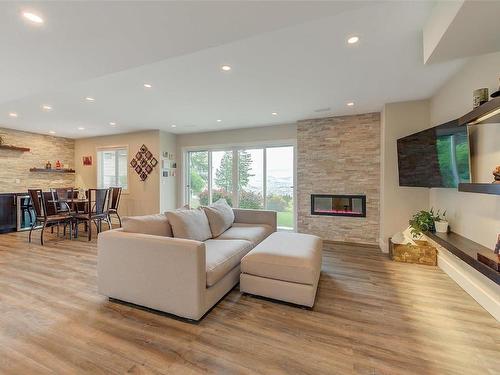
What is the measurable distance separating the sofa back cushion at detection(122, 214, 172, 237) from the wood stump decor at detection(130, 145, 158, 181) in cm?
372

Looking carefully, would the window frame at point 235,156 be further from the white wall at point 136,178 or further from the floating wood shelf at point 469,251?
the floating wood shelf at point 469,251

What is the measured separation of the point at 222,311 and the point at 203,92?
112 inches

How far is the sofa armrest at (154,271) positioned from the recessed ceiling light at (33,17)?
1.72 meters

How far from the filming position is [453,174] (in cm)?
258

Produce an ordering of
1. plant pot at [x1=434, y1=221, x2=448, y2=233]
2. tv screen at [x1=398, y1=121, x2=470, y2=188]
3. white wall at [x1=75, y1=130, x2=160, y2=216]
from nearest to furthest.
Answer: tv screen at [x1=398, y1=121, x2=470, y2=188]
plant pot at [x1=434, y1=221, x2=448, y2=233]
white wall at [x1=75, y1=130, x2=160, y2=216]

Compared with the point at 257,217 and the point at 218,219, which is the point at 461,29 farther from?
the point at 257,217

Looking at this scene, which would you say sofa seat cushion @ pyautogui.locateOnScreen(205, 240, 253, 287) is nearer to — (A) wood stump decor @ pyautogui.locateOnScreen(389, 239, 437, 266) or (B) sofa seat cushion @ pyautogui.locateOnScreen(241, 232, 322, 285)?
(B) sofa seat cushion @ pyautogui.locateOnScreen(241, 232, 322, 285)

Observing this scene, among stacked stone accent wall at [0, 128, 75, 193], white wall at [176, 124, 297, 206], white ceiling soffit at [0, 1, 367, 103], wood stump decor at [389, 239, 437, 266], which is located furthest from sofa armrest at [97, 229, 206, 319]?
stacked stone accent wall at [0, 128, 75, 193]

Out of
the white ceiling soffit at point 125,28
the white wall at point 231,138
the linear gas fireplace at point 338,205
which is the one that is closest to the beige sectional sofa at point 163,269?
the white ceiling soffit at point 125,28

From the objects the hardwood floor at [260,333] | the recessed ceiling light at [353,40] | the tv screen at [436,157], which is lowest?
the hardwood floor at [260,333]

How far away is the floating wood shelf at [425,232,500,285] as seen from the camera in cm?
171

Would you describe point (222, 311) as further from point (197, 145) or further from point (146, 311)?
point (197, 145)

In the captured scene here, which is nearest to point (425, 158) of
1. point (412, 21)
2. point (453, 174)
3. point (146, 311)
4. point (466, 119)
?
point (453, 174)

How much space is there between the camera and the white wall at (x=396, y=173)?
145 inches
